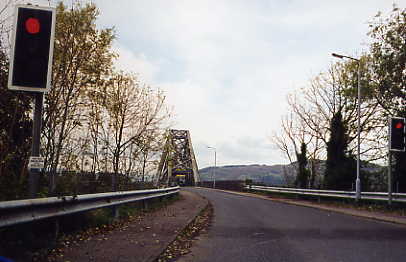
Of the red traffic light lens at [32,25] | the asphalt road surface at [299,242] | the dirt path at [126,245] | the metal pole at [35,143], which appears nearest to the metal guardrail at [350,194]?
the asphalt road surface at [299,242]

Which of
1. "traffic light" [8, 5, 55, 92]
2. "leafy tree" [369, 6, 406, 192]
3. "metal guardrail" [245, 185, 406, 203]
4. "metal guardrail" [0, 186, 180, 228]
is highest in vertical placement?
"leafy tree" [369, 6, 406, 192]

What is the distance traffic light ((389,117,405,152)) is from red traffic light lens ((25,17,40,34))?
47.5ft

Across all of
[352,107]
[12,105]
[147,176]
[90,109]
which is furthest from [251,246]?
[352,107]

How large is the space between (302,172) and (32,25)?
27.8 m

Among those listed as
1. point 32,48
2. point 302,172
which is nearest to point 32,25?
point 32,48

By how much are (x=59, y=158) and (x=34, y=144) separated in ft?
22.6

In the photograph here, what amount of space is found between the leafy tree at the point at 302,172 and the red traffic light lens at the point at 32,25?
27606 millimetres

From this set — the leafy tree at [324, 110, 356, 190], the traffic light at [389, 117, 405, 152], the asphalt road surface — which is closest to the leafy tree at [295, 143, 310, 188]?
the leafy tree at [324, 110, 356, 190]

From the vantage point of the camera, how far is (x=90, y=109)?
1373 centimetres

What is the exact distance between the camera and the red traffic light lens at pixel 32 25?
532 cm

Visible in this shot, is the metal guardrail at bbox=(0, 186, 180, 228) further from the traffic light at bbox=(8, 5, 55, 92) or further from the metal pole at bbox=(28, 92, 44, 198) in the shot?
the traffic light at bbox=(8, 5, 55, 92)

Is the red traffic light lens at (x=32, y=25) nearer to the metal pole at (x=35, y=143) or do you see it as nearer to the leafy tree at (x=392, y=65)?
the metal pole at (x=35, y=143)

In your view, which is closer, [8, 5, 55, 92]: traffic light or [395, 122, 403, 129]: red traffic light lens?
[8, 5, 55, 92]: traffic light

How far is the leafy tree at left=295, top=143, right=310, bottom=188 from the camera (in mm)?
30375
